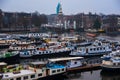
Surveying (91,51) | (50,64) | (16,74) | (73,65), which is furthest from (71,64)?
(91,51)

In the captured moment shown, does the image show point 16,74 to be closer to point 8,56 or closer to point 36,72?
point 36,72

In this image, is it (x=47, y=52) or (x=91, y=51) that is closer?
(x=91, y=51)

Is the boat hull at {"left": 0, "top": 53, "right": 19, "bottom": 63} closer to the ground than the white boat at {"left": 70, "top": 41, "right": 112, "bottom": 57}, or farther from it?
closer to the ground

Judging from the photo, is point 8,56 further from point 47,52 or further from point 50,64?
point 50,64

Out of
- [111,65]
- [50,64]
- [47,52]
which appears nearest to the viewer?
[50,64]

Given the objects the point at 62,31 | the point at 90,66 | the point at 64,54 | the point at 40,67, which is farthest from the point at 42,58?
the point at 62,31

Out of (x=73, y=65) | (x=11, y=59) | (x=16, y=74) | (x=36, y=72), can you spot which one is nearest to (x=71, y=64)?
(x=73, y=65)

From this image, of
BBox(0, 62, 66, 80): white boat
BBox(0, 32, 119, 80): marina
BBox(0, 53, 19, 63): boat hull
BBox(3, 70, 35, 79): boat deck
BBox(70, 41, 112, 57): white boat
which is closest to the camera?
BBox(3, 70, 35, 79): boat deck

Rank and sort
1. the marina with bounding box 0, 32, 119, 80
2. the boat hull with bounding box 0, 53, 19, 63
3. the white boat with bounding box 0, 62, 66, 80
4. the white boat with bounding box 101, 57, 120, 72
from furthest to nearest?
1. the boat hull with bounding box 0, 53, 19, 63
2. the white boat with bounding box 101, 57, 120, 72
3. the marina with bounding box 0, 32, 119, 80
4. the white boat with bounding box 0, 62, 66, 80

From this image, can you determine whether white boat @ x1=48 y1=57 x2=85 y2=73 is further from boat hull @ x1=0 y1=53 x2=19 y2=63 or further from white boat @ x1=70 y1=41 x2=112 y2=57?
white boat @ x1=70 y1=41 x2=112 y2=57

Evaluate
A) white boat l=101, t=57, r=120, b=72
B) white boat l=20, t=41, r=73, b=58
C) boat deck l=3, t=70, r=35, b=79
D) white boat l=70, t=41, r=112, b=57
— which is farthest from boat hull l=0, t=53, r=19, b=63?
white boat l=101, t=57, r=120, b=72

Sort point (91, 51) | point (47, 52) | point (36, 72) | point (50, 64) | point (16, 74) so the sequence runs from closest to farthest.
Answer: point (16, 74)
point (36, 72)
point (50, 64)
point (91, 51)
point (47, 52)

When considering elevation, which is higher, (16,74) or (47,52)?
(47,52)

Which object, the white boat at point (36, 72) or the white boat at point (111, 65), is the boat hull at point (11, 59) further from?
the white boat at point (111, 65)
